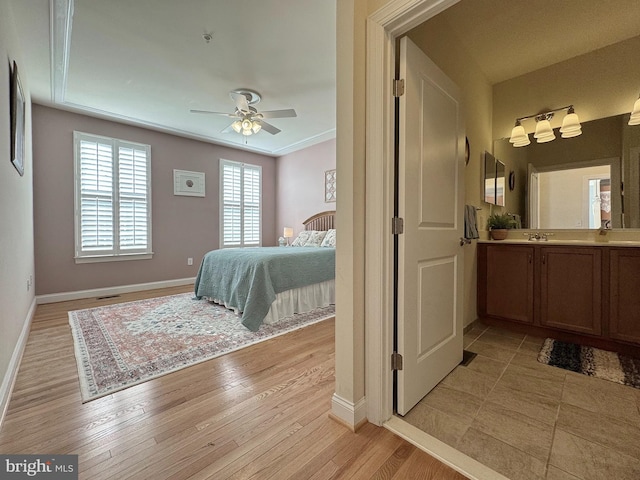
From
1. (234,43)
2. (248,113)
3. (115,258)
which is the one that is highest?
(234,43)

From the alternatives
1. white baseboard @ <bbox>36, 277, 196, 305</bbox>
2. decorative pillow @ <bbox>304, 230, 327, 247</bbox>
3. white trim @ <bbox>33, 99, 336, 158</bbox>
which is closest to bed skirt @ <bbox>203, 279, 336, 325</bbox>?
decorative pillow @ <bbox>304, 230, 327, 247</bbox>

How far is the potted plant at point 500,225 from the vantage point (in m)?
2.99

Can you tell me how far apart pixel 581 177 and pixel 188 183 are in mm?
5646

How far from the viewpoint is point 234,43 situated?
2.57 m

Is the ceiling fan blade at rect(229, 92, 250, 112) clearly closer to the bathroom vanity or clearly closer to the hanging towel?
the hanging towel

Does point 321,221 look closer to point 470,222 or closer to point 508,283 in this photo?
point 470,222

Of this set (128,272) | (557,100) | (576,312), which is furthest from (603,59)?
(128,272)

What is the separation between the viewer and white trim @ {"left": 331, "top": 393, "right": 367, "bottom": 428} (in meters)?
1.43

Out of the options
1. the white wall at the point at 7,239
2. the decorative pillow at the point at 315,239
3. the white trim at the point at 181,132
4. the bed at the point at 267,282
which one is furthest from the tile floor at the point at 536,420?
the white trim at the point at 181,132

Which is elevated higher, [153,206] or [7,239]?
[153,206]

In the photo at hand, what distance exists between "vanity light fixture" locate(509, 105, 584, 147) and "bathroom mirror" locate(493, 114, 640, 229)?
0.05 m

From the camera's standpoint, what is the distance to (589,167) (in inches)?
106

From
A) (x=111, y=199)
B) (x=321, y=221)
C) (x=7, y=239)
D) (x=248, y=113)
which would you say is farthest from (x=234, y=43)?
(x=321, y=221)

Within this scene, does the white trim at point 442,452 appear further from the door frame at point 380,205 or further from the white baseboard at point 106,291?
the white baseboard at point 106,291
